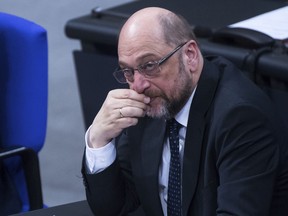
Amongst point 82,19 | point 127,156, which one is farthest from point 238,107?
point 82,19

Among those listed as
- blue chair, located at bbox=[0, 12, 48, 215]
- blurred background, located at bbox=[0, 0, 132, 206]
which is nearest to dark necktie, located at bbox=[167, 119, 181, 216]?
blue chair, located at bbox=[0, 12, 48, 215]

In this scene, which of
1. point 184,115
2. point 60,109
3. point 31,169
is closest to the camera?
point 184,115

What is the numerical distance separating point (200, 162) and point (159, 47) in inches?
10.8

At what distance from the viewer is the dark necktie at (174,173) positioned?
6.26 ft

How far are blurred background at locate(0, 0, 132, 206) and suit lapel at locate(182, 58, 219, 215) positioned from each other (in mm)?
1345

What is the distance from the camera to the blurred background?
3545 mm

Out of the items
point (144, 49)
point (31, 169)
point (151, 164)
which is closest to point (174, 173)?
point (151, 164)

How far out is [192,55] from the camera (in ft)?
6.05

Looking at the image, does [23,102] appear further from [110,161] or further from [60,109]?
[60,109]

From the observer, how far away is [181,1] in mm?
3027

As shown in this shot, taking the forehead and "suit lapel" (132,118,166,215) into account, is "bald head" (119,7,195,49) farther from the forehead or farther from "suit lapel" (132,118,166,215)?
"suit lapel" (132,118,166,215)

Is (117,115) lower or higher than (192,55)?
lower

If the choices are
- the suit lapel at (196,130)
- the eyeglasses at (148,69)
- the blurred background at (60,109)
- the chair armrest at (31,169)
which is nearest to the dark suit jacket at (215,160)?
the suit lapel at (196,130)

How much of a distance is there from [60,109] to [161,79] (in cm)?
228
